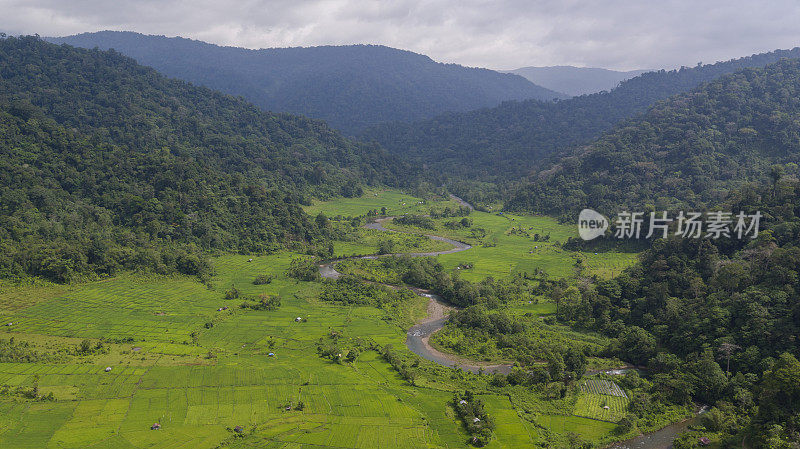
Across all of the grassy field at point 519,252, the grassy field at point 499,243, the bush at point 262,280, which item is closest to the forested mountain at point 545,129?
the grassy field at point 499,243

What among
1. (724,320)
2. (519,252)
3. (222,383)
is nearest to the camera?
(222,383)

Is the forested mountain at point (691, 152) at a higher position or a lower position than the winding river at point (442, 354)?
higher

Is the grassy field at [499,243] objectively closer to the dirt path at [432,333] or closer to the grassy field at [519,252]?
the grassy field at [519,252]

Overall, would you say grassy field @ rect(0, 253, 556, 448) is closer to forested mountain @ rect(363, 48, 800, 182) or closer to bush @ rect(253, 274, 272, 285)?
bush @ rect(253, 274, 272, 285)

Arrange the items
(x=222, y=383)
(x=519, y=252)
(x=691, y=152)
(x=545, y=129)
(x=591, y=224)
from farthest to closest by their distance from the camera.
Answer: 1. (x=545, y=129)
2. (x=691, y=152)
3. (x=591, y=224)
4. (x=519, y=252)
5. (x=222, y=383)

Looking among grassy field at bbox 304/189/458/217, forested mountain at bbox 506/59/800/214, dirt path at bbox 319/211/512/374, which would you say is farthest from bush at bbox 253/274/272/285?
forested mountain at bbox 506/59/800/214

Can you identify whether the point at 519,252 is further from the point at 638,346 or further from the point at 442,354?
the point at 442,354

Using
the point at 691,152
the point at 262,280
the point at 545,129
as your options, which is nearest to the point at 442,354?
the point at 262,280

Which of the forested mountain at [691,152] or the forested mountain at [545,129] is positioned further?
the forested mountain at [545,129]
